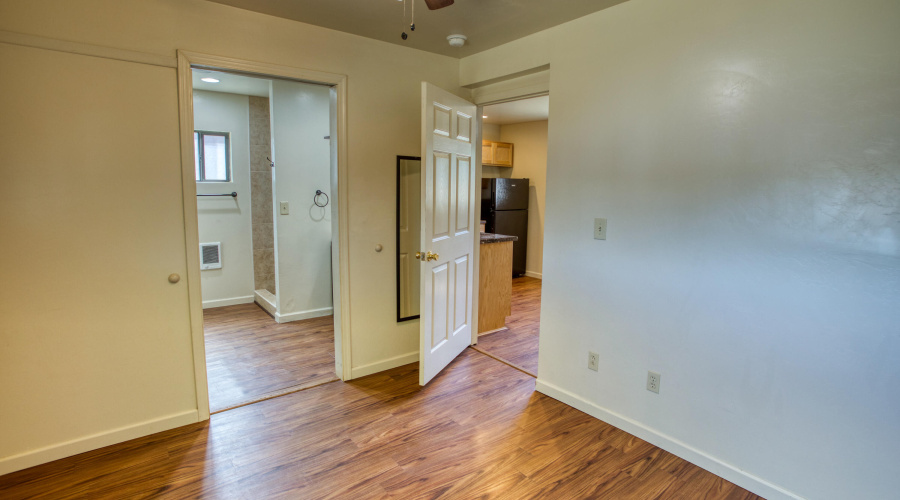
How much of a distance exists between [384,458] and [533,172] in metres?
5.43

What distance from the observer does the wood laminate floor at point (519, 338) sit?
11.5ft

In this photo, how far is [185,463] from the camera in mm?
2133

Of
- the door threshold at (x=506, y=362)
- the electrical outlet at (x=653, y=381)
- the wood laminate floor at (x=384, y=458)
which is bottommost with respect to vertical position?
the wood laminate floor at (x=384, y=458)

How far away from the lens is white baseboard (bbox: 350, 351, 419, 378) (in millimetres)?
3113

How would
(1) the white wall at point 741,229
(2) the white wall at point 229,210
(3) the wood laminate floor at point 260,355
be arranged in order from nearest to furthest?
(1) the white wall at point 741,229, (3) the wood laminate floor at point 260,355, (2) the white wall at point 229,210

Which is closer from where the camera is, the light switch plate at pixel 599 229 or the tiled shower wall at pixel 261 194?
the light switch plate at pixel 599 229

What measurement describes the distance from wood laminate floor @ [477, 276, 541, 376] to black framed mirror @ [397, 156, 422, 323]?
2.66 ft

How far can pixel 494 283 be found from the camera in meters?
4.12

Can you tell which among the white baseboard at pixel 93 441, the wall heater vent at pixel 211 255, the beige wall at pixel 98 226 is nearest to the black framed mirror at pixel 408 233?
the beige wall at pixel 98 226

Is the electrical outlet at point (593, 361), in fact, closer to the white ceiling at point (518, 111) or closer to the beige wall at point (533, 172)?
the white ceiling at point (518, 111)

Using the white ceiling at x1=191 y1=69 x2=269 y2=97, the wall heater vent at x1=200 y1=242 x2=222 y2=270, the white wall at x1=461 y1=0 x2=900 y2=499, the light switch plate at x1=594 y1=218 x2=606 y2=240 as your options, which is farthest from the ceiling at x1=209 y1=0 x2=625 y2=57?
the wall heater vent at x1=200 y1=242 x2=222 y2=270

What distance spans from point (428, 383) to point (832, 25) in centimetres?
281

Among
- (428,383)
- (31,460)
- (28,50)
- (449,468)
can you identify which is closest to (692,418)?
(449,468)

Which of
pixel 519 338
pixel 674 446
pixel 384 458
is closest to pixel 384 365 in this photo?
pixel 384 458
